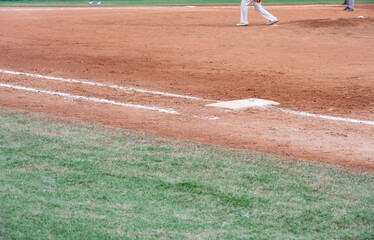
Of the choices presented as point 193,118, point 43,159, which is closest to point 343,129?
point 193,118

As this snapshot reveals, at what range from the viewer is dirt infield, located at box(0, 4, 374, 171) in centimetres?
678

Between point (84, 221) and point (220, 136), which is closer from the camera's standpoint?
point (84, 221)

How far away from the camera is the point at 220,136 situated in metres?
6.60

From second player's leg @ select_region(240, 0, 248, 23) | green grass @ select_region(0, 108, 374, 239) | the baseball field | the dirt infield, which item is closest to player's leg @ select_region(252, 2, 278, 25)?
second player's leg @ select_region(240, 0, 248, 23)

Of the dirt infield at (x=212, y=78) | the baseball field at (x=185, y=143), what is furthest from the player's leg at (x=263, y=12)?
the baseball field at (x=185, y=143)

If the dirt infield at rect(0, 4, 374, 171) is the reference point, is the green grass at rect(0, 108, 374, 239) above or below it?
above

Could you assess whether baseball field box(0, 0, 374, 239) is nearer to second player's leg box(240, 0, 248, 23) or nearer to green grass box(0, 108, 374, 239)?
green grass box(0, 108, 374, 239)

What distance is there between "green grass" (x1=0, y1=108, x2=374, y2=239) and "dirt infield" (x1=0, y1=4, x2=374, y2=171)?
631 mm

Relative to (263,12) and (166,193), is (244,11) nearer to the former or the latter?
(263,12)

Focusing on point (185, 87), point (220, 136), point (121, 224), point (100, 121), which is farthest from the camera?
point (185, 87)

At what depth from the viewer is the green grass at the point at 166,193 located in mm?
3980

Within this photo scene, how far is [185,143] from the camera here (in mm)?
6250

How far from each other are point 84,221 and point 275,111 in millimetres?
4286

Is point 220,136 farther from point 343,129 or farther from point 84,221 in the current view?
point 84,221
